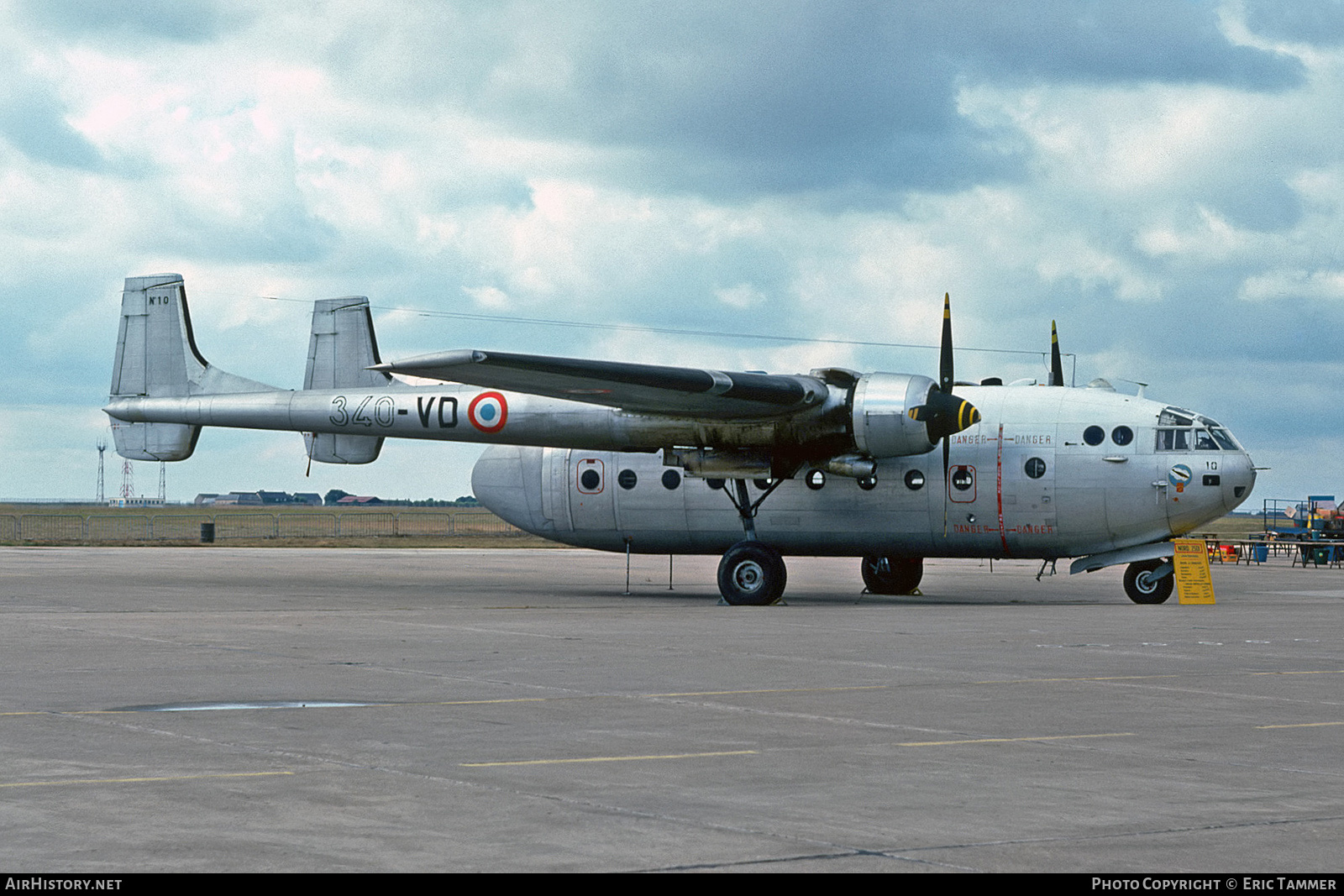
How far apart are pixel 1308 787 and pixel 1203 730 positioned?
8.00ft

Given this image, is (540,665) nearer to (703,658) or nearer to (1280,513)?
(703,658)

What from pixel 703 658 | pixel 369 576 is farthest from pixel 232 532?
pixel 703 658

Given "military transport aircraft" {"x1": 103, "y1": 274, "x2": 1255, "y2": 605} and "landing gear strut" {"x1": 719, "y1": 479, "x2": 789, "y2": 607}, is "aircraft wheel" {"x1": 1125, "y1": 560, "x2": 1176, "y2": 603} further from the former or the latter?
"landing gear strut" {"x1": 719, "y1": 479, "x2": 789, "y2": 607}

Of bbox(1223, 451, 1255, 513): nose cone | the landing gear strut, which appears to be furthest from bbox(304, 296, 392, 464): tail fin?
bbox(1223, 451, 1255, 513): nose cone

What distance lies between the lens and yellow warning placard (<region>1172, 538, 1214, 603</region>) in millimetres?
27859

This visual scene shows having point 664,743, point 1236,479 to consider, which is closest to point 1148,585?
point 1236,479

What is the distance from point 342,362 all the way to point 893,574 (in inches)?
521

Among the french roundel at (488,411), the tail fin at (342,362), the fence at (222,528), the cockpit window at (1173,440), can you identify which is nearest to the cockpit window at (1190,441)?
the cockpit window at (1173,440)

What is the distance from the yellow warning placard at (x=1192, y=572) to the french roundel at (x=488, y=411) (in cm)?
1336

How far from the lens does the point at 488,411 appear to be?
30.1 metres

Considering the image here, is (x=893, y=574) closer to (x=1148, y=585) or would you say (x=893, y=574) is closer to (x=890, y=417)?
(x=1148, y=585)

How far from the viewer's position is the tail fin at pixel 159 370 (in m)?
34.6

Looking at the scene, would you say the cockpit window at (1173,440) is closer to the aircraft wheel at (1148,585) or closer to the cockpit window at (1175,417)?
the cockpit window at (1175,417)

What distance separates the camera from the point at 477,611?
80.0 ft
